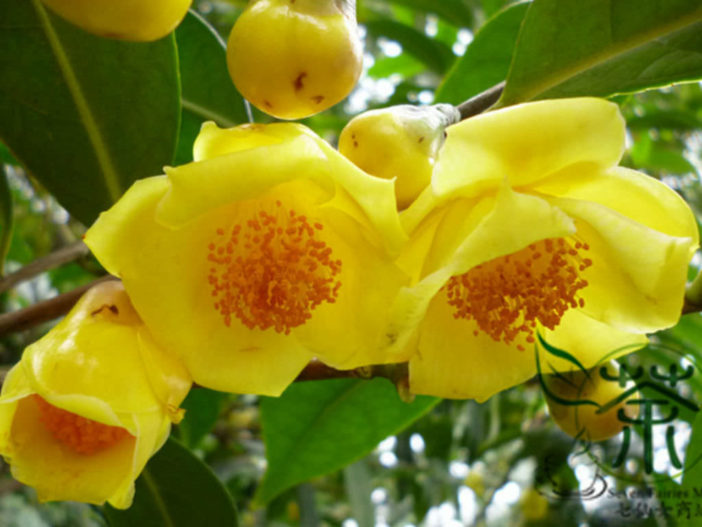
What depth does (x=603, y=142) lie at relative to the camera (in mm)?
692

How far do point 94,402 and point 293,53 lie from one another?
1.18 feet

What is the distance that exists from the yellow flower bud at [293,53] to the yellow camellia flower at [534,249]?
13 cm

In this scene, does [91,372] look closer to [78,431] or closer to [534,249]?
[78,431]

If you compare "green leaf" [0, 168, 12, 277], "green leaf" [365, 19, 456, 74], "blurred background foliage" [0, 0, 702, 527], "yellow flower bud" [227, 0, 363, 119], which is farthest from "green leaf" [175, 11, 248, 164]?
"green leaf" [365, 19, 456, 74]

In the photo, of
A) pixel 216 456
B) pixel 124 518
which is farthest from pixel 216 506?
pixel 216 456

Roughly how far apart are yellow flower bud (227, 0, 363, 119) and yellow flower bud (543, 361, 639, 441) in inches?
20.2

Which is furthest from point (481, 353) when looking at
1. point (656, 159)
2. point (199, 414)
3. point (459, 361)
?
point (656, 159)

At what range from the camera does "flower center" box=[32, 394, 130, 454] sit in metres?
0.75

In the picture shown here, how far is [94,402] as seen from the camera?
65 centimetres

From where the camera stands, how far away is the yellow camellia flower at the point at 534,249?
674mm

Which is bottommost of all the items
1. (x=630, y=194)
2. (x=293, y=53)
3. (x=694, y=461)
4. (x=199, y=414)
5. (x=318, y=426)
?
(x=199, y=414)

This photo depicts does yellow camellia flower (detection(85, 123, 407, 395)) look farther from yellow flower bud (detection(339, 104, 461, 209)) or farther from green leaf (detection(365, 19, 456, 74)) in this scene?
green leaf (detection(365, 19, 456, 74))

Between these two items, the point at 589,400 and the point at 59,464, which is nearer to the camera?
the point at 59,464

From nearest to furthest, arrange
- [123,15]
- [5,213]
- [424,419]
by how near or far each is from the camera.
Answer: [123,15]
[5,213]
[424,419]
